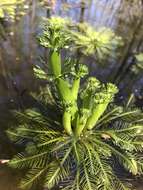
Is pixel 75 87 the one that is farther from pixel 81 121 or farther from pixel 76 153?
pixel 76 153

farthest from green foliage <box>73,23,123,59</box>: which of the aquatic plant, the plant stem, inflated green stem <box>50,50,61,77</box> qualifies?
inflated green stem <box>50,50,61,77</box>

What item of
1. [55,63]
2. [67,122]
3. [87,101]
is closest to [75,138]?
[67,122]

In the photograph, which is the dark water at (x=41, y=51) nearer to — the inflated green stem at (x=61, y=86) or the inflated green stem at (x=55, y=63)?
the inflated green stem at (x=61, y=86)

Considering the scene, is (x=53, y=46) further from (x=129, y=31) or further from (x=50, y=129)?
(x=129, y=31)

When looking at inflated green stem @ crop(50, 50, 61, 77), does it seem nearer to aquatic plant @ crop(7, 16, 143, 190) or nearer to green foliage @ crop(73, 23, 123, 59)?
aquatic plant @ crop(7, 16, 143, 190)

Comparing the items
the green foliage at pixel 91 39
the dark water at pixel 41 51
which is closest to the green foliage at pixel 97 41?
the green foliage at pixel 91 39
